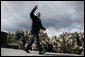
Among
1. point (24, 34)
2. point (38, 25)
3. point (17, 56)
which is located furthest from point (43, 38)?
point (17, 56)

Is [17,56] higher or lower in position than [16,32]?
lower

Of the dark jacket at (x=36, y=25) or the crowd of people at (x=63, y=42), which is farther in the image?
the crowd of people at (x=63, y=42)

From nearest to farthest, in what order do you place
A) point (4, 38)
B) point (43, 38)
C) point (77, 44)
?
point (77, 44) → point (43, 38) → point (4, 38)

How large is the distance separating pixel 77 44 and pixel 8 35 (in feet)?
18.6

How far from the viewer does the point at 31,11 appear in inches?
476

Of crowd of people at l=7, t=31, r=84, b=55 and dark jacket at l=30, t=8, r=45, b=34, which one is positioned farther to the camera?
crowd of people at l=7, t=31, r=84, b=55

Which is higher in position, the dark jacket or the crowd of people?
the dark jacket

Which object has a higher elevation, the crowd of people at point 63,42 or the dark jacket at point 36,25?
the dark jacket at point 36,25

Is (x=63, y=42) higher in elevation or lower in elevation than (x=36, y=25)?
lower

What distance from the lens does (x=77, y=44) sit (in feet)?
49.8

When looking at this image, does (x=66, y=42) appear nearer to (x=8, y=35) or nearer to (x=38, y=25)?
(x=38, y=25)

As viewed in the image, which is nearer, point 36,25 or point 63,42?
point 36,25

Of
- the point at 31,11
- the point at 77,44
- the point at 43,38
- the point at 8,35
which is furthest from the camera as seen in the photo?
the point at 8,35

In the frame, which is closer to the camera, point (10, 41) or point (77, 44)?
point (77, 44)
